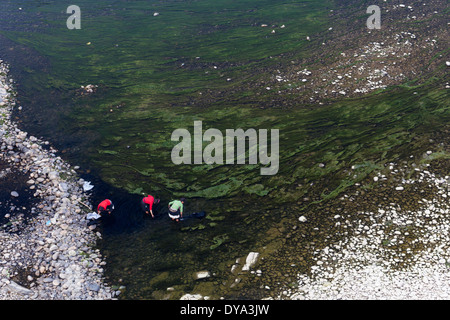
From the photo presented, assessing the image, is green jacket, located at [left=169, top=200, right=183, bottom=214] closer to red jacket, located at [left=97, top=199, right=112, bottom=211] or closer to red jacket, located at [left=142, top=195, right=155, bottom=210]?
red jacket, located at [left=142, top=195, right=155, bottom=210]

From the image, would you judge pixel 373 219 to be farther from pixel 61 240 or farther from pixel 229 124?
pixel 61 240

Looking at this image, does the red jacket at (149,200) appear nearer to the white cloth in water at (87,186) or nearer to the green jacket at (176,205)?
the green jacket at (176,205)

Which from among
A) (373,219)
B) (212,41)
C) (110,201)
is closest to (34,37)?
(212,41)

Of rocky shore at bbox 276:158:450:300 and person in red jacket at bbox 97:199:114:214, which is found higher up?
person in red jacket at bbox 97:199:114:214

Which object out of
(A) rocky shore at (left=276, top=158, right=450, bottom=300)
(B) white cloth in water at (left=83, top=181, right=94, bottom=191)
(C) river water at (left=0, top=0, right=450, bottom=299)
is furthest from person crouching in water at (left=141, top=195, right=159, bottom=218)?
(A) rocky shore at (left=276, top=158, right=450, bottom=300)

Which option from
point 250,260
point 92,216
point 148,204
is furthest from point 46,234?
point 250,260
